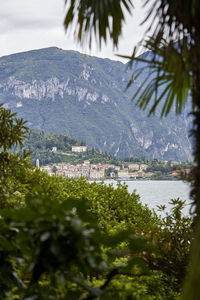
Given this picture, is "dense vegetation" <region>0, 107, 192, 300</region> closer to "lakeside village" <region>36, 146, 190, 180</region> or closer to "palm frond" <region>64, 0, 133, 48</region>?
"palm frond" <region>64, 0, 133, 48</region>

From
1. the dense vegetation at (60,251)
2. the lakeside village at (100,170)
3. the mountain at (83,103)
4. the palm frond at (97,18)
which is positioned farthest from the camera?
the mountain at (83,103)

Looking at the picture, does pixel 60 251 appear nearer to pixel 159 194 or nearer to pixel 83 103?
pixel 159 194

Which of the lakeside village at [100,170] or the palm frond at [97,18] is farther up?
the palm frond at [97,18]

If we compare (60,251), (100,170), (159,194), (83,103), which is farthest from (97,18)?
(83,103)

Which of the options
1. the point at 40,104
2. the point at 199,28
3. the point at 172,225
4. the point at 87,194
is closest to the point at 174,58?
the point at 199,28

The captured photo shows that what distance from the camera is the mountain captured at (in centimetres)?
9362

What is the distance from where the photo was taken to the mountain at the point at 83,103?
93.6 metres

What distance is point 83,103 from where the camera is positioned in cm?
12631

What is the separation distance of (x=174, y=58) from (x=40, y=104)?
129 meters

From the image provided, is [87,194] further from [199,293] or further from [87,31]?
[199,293]

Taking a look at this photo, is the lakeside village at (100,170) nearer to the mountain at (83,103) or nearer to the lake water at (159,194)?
the lake water at (159,194)

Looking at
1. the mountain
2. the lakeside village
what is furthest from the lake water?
the mountain

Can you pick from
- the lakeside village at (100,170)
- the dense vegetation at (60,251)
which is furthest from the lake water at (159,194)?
the lakeside village at (100,170)

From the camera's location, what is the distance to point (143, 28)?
2.71m
